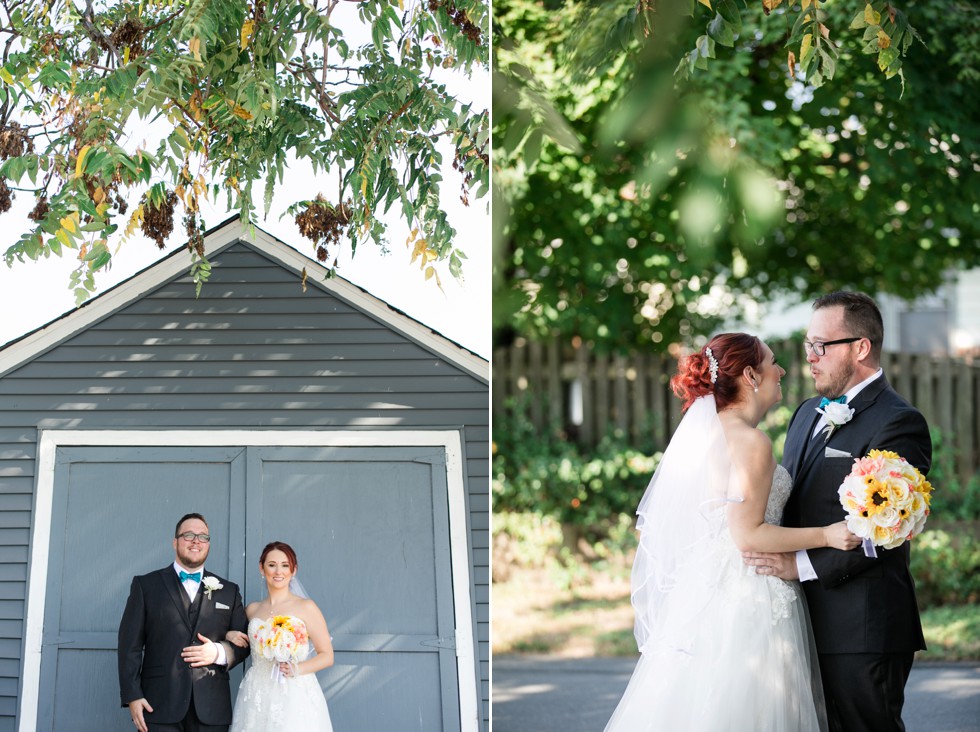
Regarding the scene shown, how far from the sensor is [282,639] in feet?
12.2

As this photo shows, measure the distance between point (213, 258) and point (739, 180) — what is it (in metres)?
2.25

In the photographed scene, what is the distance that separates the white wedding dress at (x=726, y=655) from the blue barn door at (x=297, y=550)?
0.97m

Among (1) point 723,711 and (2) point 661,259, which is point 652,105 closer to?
(1) point 723,711

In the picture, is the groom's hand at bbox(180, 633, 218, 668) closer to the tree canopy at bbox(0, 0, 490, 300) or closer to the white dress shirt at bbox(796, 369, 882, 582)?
the tree canopy at bbox(0, 0, 490, 300)

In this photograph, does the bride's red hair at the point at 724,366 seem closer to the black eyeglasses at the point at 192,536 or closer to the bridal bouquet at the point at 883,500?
the bridal bouquet at the point at 883,500

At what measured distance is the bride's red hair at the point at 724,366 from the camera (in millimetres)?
3203

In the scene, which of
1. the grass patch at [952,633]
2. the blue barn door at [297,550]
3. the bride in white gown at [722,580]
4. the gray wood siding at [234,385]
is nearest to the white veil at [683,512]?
the bride in white gown at [722,580]

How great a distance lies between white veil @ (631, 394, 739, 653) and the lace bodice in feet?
0.46

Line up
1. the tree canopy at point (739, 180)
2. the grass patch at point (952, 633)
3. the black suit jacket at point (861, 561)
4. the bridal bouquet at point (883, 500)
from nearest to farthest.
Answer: the bridal bouquet at point (883, 500) < the black suit jacket at point (861, 561) < the tree canopy at point (739, 180) < the grass patch at point (952, 633)

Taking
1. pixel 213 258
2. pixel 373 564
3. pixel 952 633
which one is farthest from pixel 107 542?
pixel 952 633

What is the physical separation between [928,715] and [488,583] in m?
2.47

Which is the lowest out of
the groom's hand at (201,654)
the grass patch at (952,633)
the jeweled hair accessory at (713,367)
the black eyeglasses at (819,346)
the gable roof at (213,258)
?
the grass patch at (952,633)

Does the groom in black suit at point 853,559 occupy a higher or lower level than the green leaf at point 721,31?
lower

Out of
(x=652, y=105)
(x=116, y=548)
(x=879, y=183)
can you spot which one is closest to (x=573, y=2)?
(x=652, y=105)
